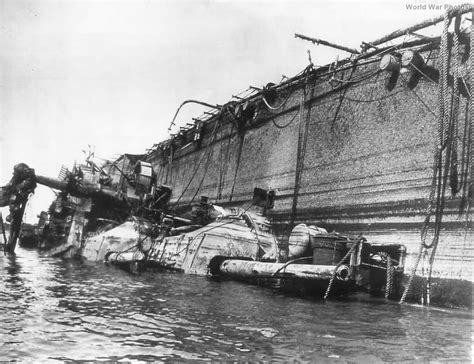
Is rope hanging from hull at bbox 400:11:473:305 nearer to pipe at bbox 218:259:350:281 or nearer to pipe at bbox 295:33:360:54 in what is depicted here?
pipe at bbox 218:259:350:281

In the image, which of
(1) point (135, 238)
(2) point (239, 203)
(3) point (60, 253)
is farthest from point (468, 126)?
(3) point (60, 253)

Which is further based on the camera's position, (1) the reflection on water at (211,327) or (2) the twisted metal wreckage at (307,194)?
(2) the twisted metal wreckage at (307,194)

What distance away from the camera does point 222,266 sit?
11.8 meters

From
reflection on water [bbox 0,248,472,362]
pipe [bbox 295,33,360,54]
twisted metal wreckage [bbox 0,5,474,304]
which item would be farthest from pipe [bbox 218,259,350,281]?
pipe [bbox 295,33,360,54]

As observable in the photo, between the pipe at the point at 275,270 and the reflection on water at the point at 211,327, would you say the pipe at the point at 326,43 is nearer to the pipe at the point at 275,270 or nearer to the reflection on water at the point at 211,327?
the pipe at the point at 275,270

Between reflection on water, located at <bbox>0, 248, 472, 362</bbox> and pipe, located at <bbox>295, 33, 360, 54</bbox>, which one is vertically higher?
pipe, located at <bbox>295, 33, 360, 54</bbox>

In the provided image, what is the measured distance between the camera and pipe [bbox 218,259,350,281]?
8.53 m

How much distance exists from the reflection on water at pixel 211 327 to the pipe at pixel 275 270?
62cm

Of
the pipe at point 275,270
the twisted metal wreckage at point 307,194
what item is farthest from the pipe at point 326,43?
the pipe at point 275,270

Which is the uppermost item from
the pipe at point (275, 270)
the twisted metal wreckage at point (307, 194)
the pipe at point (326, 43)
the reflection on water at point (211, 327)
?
the pipe at point (326, 43)

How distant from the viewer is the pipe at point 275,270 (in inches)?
336

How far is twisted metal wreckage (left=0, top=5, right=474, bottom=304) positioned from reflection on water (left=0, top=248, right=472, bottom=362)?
173 centimetres

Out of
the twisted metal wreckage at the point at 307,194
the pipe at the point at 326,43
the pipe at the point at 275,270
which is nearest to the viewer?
the pipe at the point at 275,270

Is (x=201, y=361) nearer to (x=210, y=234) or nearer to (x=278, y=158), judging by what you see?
(x=210, y=234)
